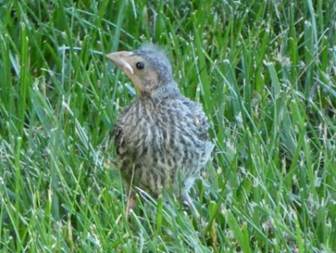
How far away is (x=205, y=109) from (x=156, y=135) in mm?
516

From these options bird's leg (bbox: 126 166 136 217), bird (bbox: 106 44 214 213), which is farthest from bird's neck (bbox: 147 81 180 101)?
bird's leg (bbox: 126 166 136 217)

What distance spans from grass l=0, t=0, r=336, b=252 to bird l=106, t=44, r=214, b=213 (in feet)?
0.32

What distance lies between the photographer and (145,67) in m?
5.88

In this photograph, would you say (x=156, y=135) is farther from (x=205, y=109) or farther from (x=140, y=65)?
(x=205, y=109)

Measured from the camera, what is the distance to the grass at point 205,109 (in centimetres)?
546

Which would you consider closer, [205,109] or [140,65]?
[140,65]

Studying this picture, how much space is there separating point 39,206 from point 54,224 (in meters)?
0.11

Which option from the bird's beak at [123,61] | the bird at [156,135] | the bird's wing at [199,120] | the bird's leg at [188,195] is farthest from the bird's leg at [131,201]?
the bird's beak at [123,61]

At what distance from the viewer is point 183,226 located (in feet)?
17.8

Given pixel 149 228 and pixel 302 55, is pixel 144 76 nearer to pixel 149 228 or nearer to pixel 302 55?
pixel 149 228

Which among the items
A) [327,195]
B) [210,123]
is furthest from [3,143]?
[327,195]

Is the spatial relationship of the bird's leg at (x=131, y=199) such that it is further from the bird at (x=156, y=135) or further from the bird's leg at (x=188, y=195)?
the bird's leg at (x=188, y=195)

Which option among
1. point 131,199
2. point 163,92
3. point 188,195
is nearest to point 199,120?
point 163,92

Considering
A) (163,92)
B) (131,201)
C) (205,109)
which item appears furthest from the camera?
(205,109)
